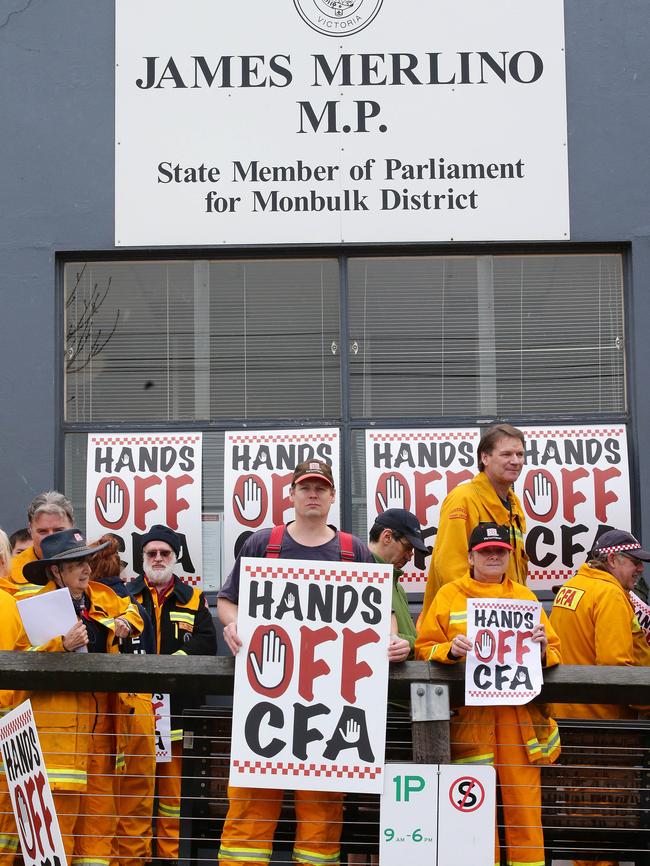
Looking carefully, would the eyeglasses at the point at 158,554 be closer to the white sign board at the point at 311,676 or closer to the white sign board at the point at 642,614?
the white sign board at the point at 311,676

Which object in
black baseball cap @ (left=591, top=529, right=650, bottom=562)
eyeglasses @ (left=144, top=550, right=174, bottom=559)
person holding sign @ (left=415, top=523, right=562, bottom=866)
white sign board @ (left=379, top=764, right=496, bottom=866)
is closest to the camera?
white sign board @ (left=379, top=764, right=496, bottom=866)

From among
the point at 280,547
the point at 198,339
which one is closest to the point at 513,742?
the point at 280,547

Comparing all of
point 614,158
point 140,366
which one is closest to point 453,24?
point 614,158

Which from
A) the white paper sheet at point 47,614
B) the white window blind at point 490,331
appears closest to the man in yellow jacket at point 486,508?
the white window blind at point 490,331

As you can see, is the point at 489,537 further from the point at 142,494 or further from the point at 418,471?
the point at 142,494

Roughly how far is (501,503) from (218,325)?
2.78 metres

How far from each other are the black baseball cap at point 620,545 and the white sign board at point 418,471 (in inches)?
52.6

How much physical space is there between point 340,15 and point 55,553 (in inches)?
189

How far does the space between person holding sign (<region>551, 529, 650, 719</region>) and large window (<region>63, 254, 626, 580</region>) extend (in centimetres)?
166

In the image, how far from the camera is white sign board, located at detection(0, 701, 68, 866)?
5.77 meters

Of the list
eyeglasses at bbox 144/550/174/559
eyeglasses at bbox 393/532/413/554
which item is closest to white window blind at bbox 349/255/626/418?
eyeglasses at bbox 144/550/174/559

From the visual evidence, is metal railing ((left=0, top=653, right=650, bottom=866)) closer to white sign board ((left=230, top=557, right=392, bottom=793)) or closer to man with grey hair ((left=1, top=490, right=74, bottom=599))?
white sign board ((left=230, top=557, right=392, bottom=793))

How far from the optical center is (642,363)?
8930 mm

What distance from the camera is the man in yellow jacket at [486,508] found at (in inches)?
285
